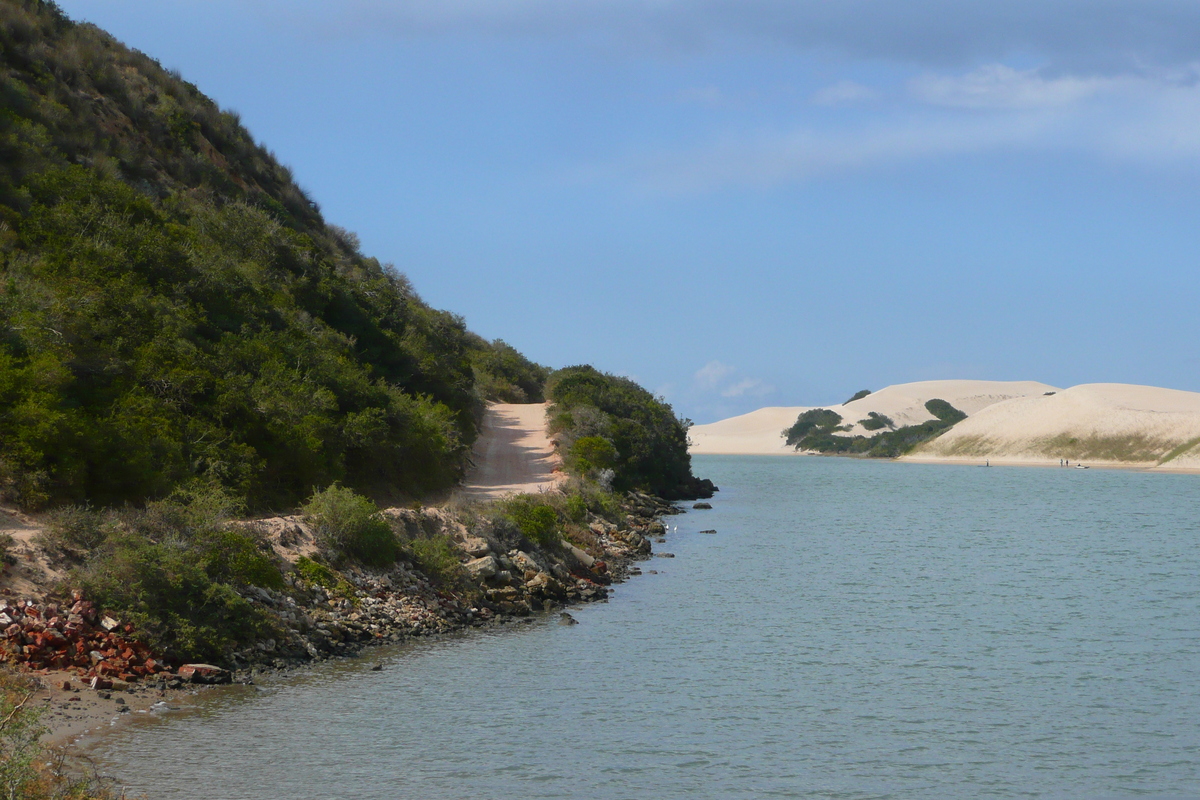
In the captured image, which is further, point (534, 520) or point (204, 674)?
point (534, 520)

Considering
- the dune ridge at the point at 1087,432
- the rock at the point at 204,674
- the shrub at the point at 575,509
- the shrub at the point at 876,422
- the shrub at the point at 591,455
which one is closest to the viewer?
the rock at the point at 204,674

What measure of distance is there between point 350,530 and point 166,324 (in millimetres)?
7776

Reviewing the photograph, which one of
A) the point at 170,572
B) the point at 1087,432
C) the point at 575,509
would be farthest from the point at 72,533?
the point at 1087,432

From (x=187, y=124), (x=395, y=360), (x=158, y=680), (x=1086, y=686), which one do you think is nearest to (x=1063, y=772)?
(x=1086, y=686)

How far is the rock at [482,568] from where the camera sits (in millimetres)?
22609

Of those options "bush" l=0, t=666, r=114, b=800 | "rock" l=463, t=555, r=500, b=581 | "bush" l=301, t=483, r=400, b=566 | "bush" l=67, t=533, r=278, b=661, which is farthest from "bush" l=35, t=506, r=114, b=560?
"rock" l=463, t=555, r=500, b=581

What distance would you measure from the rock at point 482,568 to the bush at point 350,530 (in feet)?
6.24

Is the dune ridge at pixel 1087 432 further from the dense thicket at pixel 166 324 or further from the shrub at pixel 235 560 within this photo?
the shrub at pixel 235 560

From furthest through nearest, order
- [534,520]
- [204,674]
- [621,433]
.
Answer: [621,433] → [534,520] → [204,674]

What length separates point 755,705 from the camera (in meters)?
15.1

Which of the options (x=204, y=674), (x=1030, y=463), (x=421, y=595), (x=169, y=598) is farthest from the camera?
(x=1030, y=463)

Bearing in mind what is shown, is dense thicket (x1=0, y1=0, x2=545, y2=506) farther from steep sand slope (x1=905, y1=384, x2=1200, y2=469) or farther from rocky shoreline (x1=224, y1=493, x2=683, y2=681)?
steep sand slope (x1=905, y1=384, x2=1200, y2=469)

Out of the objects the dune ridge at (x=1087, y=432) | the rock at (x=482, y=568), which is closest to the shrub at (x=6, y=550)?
the rock at (x=482, y=568)

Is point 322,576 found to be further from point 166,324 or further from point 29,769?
point 29,769
